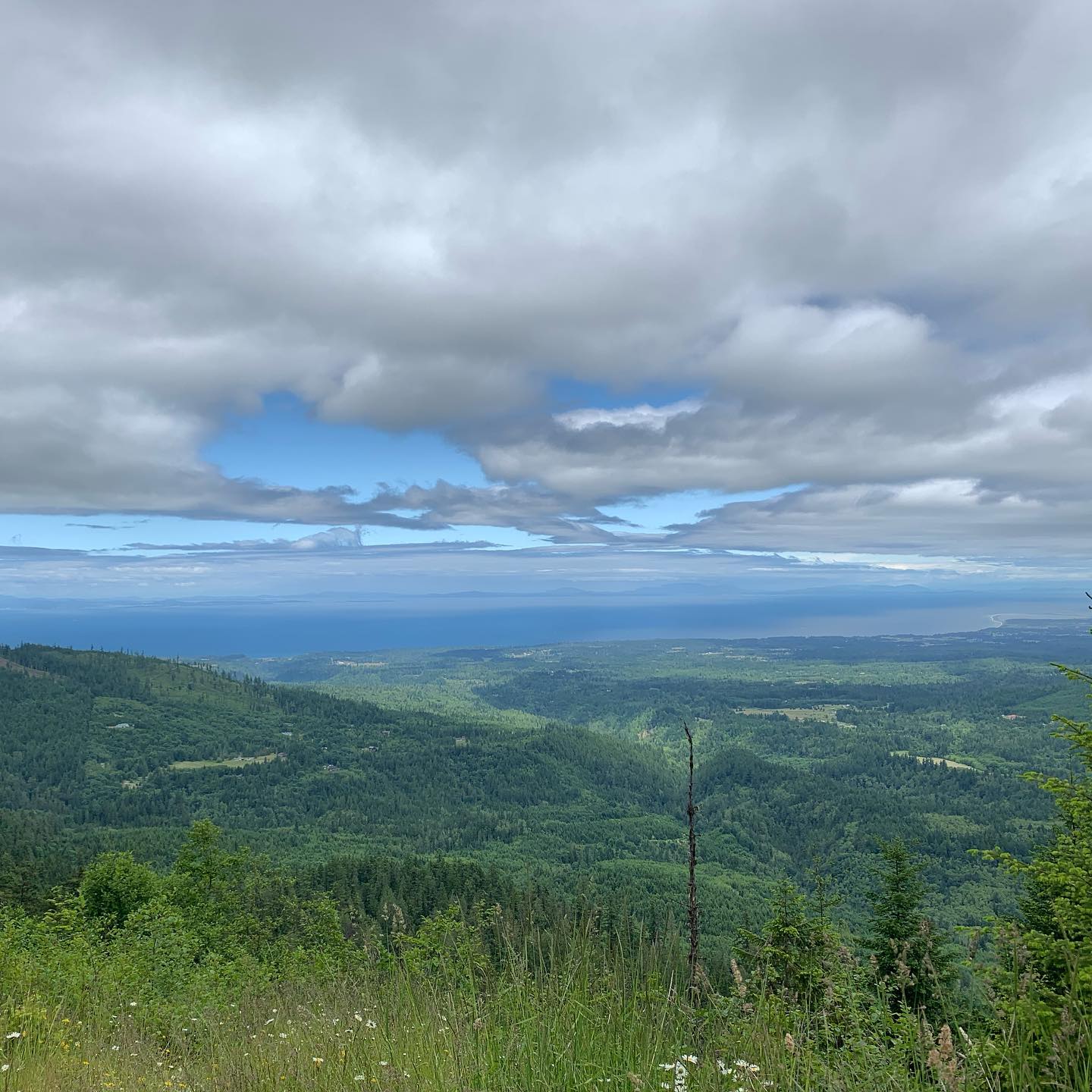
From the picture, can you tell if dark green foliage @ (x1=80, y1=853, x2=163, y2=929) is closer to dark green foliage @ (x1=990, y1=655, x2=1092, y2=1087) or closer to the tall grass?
the tall grass

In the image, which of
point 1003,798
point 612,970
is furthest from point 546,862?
point 612,970

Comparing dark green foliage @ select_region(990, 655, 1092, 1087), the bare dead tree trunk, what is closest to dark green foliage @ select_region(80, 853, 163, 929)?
the bare dead tree trunk

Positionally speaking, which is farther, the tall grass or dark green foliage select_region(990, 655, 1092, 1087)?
the tall grass

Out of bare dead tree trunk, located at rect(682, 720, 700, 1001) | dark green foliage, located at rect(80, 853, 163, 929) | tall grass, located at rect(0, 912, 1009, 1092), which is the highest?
bare dead tree trunk, located at rect(682, 720, 700, 1001)

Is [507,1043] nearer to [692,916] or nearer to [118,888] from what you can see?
[692,916]

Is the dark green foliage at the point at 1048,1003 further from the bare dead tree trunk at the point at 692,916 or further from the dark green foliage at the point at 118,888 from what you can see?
the dark green foliage at the point at 118,888

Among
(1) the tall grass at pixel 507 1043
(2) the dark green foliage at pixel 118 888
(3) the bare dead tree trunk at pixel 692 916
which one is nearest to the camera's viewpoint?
(1) the tall grass at pixel 507 1043

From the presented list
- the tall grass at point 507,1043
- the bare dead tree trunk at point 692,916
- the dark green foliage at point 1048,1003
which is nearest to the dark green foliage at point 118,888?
the tall grass at point 507,1043

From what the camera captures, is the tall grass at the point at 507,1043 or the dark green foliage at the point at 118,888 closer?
the tall grass at the point at 507,1043

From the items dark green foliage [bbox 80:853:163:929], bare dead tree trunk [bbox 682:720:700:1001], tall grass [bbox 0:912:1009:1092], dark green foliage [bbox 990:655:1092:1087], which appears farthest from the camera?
dark green foliage [bbox 80:853:163:929]

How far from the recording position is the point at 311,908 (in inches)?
1810

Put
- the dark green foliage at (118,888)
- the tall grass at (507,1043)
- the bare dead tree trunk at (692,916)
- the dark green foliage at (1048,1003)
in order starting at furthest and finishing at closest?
the dark green foliage at (118,888)
the bare dead tree trunk at (692,916)
the tall grass at (507,1043)
the dark green foliage at (1048,1003)

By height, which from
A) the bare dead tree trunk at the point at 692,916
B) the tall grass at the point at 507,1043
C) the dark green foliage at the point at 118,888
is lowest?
the dark green foliage at the point at 118,888

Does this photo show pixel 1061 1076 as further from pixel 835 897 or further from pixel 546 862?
pixel 546 862
